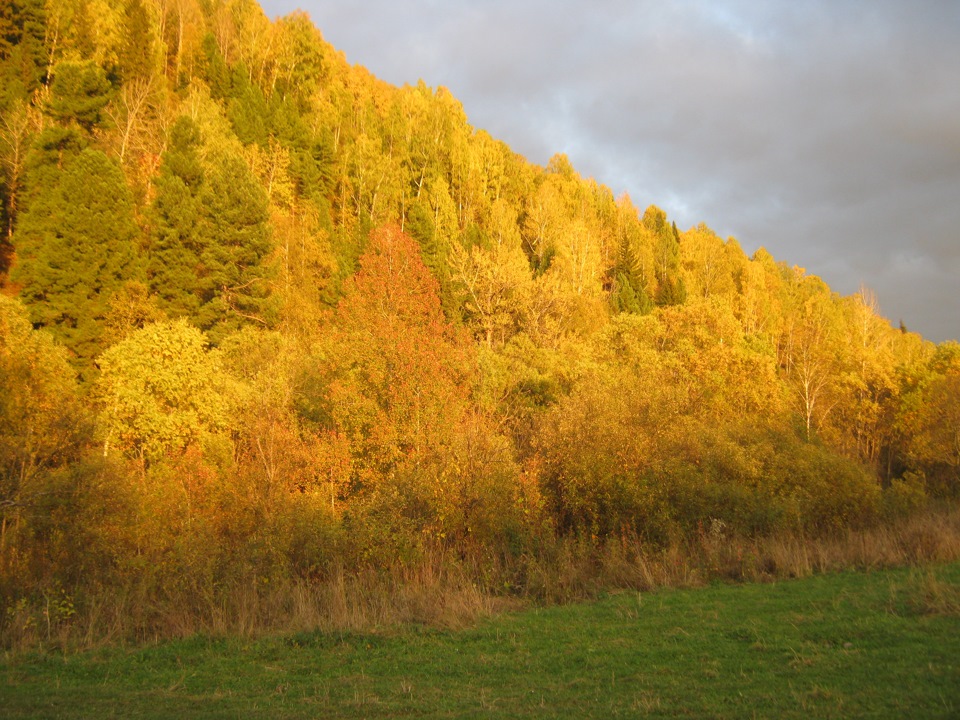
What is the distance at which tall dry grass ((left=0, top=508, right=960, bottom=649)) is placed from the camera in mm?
11156

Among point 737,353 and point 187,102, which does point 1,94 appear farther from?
point 737,353

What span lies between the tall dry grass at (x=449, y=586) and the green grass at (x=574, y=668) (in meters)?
0.92

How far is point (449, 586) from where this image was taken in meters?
13.6

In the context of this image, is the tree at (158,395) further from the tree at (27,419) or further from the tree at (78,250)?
the tree at (78,250)

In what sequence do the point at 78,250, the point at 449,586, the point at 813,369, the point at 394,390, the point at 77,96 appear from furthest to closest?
the point at 813,369 < the point at 77,96 < the point at 78,250 < the point at 394,390 < the point at 449,586

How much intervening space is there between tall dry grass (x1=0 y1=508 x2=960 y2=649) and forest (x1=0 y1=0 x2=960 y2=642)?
177 millimetres

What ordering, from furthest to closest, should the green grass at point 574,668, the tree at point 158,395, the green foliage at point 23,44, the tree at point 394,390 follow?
the green foliage at point 23,44
the tree at point 158,395
the tree at point 394,390
the green grass at point 574,668

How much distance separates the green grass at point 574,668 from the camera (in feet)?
22.4

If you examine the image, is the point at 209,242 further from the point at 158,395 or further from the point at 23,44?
the point at 23,44

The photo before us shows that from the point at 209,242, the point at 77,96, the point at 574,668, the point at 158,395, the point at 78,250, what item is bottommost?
the point at 574,668

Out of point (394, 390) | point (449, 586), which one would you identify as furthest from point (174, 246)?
point (449, 586)

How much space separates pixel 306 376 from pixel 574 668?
21.1 meters

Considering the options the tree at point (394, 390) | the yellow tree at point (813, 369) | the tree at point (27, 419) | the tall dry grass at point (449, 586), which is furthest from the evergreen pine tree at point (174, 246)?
the yellow tree at point (813, 369)

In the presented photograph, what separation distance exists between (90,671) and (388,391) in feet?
51.6
